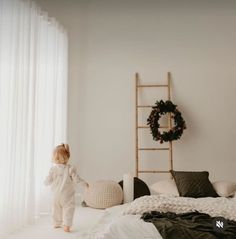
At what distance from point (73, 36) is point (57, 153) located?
7.40 feet

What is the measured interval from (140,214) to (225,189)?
179 centimetres

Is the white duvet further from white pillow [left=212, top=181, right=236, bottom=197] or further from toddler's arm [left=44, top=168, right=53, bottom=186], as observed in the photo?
white pillow [left=212, top=181, right=236, bottom=197]

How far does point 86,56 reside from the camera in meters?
4.99

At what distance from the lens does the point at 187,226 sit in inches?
76.4

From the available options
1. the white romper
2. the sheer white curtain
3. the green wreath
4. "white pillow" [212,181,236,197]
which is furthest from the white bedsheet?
the green wreath

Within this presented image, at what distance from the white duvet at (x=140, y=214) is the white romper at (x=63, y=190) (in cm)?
59

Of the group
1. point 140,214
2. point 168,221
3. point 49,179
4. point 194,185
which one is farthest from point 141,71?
point 168,221

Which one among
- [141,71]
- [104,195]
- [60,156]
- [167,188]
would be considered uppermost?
[141,71]

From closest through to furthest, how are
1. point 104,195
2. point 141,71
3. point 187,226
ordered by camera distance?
point 187,226
point 104,195
point 141,71

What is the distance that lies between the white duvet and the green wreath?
188 cm

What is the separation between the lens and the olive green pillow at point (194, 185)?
365 cm

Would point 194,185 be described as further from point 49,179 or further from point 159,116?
point 49,179

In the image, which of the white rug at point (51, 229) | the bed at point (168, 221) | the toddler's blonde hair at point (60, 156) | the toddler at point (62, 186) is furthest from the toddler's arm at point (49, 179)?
the bed at point (168, 221)

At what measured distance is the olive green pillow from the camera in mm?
3652
